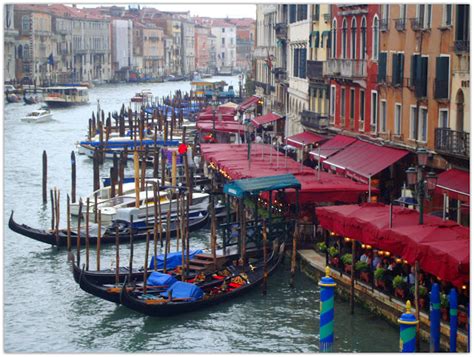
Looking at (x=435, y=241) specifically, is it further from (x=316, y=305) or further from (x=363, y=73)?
(x=363, y=73)

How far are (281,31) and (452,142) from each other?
1319 centimetres

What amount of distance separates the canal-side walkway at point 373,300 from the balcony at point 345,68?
456 centimetres

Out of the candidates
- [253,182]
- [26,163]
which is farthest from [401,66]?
[26,163]

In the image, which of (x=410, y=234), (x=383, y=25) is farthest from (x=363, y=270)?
(x=383, y=25)

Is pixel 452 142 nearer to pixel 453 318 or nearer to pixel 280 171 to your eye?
pixel 280 171

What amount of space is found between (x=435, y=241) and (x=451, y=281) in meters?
0.77

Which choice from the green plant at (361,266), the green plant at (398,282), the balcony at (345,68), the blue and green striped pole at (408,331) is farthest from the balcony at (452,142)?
the blue and green striped pole at (408,331)

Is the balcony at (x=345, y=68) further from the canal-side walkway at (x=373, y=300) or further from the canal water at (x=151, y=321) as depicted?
the canal-side walkway at (x=373, y=300)

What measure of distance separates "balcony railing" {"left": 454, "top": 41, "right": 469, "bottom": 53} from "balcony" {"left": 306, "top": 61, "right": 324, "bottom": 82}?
640cm

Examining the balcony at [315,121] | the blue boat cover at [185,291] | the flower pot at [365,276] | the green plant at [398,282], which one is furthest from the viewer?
the balcony at [315,121]

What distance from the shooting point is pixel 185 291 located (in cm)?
1212

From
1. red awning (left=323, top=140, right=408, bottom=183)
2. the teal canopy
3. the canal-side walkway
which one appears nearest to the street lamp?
the canal-side walkway

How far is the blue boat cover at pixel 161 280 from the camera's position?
12.4 m

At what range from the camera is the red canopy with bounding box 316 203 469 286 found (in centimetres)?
1002
